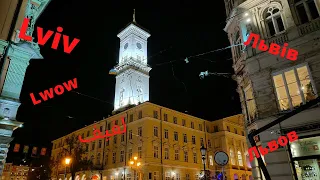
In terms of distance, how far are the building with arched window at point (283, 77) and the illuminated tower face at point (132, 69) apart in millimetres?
40921

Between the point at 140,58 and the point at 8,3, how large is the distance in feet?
146

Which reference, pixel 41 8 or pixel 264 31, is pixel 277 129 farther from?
pixel 41 8

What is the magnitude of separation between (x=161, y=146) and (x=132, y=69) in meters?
21.6

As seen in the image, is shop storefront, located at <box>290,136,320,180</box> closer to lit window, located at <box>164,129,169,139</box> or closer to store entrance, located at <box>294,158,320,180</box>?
store entrance, located at <box>294,158,320,180</box>

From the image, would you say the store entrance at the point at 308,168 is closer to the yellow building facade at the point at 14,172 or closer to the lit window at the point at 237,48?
the lit window at the point at 237,48

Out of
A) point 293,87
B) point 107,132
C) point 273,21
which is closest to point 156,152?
point 107,132

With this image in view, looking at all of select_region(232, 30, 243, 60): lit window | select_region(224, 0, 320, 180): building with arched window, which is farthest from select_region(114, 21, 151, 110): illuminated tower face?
select_region(224, 0, 320, 180): building with arched window

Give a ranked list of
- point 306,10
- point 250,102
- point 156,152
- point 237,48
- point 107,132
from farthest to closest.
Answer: point 107,132 < point 156,152 < point 237,48 < point 250,102 < point 306,10

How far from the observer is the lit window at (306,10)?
12445mm

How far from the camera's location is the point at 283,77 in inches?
499

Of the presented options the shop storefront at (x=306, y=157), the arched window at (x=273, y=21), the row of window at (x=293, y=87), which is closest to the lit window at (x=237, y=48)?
the arched window at (x=273, y=21)

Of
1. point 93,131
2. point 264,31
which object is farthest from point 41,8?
point 93,131

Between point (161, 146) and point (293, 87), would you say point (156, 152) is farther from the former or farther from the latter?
point (293, 87)

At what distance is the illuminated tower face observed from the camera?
55.3m
